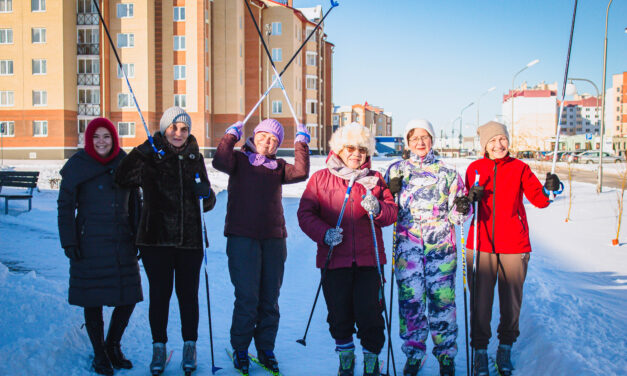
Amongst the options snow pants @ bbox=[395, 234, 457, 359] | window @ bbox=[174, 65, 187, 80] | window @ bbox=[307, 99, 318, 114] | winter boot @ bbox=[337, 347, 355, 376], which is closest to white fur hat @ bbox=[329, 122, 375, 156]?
snow pants @ bbox=[395, 234, 457, 359]

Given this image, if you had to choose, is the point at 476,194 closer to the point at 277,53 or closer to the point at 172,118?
the point at 172,118

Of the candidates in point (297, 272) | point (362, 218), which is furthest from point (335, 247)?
point (297, 272)

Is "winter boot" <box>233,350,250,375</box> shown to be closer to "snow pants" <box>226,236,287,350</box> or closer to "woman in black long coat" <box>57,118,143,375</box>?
"snow pants" <box>226,236,287,350</box>

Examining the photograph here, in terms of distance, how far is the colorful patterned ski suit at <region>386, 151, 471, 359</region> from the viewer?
12.1 ft

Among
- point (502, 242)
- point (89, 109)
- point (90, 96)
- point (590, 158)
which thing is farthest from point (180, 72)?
point (590, 158)

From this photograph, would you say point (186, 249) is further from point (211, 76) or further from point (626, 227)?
point (211, 76)

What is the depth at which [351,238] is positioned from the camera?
3.56 m

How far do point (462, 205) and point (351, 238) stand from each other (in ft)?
2.74

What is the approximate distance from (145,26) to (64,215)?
126ft

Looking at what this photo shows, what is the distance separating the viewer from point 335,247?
3570 mm

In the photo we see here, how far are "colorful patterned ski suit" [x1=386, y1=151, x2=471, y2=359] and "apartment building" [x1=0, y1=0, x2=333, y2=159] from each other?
3604cm

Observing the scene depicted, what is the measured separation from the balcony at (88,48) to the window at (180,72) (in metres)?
6.15

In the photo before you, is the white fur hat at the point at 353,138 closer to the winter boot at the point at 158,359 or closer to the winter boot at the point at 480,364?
the winter boot at the point at 480,364

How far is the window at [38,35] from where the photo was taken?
36.3 meters
